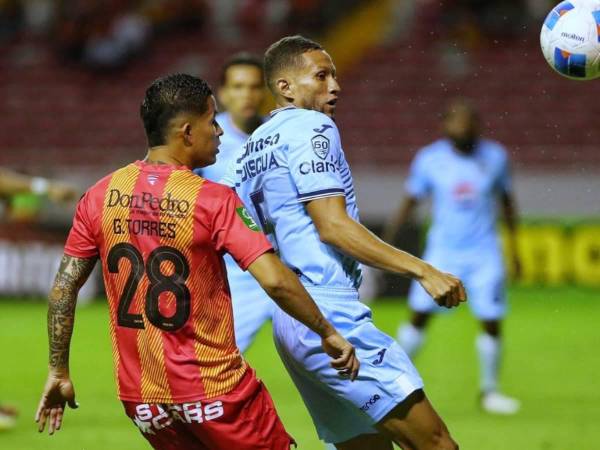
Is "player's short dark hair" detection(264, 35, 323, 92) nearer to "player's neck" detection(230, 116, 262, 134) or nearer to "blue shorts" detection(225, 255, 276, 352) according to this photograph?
"blue shorts" detection(225, 255, 276, 352)

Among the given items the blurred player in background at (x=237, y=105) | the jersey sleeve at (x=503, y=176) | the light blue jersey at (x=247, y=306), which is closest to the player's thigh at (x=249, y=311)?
the light blue jersey at (x=247, y=306)

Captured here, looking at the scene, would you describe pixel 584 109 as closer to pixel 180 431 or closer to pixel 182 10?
pixel 182 10

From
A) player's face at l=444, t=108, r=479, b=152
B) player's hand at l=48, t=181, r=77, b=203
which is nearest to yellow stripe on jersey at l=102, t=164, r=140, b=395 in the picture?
player's hand at l=48, t=181, r=77, b=203

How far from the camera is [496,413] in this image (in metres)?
9.20

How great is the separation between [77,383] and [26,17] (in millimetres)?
16237

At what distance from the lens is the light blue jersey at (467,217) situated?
10.1 meters

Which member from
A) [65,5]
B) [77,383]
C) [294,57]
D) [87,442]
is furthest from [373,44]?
[294,57]

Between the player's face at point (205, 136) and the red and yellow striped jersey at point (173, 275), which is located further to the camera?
the player's face at point (205, 136)

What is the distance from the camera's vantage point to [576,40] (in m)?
6.23

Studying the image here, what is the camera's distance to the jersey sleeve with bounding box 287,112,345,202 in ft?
15.7

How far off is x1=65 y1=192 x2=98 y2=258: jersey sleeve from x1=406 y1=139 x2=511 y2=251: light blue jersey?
620cm

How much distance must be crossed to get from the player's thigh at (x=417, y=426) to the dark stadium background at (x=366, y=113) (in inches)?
227

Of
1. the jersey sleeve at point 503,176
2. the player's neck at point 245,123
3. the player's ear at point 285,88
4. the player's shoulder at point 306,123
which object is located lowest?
the player's shoulder at point 306,123

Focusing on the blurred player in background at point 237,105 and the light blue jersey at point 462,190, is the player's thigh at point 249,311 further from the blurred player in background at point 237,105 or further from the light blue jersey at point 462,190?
the light blue jersey at point 462,190
